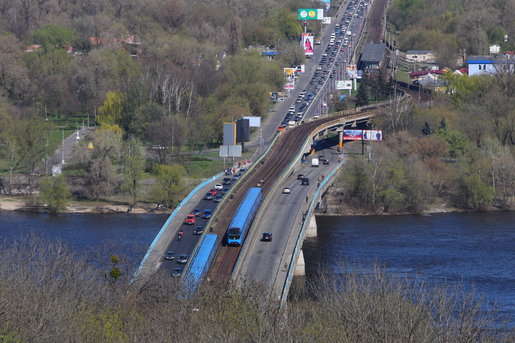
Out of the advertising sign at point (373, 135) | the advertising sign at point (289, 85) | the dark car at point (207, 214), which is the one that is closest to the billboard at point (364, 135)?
the advertising sign at point (373, 135)

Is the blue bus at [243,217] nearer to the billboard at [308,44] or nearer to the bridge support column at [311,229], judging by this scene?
the bridge support column at [311,229]

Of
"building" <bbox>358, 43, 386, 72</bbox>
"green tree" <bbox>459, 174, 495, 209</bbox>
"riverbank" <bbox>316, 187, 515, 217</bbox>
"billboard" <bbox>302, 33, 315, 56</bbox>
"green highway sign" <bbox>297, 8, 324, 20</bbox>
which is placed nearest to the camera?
"riverbank" <bbox>316, 187, 515, 217</bbox>

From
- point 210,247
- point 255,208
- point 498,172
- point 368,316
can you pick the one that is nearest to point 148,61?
point 498,172

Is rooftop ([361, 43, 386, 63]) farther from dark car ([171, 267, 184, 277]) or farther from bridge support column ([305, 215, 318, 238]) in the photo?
dark car ([171, 267, 184, 277])

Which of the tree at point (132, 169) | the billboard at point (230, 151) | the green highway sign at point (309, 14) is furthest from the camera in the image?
the green highway sign at point (309, 14)

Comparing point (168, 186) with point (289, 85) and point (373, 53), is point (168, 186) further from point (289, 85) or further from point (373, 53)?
point (373, 53)

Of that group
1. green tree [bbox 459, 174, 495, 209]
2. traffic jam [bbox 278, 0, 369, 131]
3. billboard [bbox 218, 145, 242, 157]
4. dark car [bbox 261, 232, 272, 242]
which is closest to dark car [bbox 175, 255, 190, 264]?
dark car [bbox 261, 232, 272, 242]

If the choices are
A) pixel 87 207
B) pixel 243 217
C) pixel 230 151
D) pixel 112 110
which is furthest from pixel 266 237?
pixel 112 110

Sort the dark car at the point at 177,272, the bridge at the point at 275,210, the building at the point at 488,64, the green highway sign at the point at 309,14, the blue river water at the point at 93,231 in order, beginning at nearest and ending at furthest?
the dark car at the point at 177,272
the bridge at the point at 275,210
the blue river water at the point at 93,231
the building at the point at 488,64
the green highway sign at the point at 309,14
